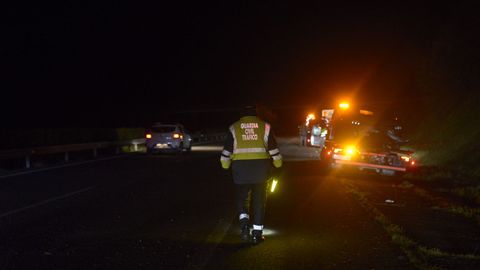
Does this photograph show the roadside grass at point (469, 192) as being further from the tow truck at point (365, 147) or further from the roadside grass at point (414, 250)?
the roadside grass at point (414, 250)

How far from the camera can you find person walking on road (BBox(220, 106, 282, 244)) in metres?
8.01

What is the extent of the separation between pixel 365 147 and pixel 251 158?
1036 cm

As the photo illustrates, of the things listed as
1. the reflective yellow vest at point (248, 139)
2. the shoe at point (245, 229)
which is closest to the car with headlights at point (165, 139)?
the shoe at point (245, 229)

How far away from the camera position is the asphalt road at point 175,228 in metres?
6.95

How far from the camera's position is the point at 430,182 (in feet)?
57.2

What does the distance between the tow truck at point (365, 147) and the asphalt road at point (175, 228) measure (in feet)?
6.58

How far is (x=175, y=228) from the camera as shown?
29.7ft

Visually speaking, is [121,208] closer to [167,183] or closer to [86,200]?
[86,200]

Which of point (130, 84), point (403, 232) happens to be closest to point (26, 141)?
point (403, 232)

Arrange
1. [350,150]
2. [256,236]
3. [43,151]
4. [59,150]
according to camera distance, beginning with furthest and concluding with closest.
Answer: [59,150] < [43,151] < [350,150] < [256,236]

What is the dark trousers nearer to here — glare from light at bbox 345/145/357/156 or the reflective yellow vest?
the reflective yellow vest

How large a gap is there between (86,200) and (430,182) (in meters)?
10.4

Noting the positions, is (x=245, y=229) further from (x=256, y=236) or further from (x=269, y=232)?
(x=269, y=232)

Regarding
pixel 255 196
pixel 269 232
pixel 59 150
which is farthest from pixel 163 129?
pixel 255 196
